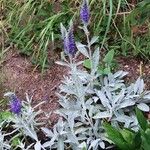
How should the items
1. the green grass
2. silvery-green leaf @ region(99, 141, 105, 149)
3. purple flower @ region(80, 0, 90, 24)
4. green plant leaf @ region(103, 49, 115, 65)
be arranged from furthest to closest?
the green grass, green plant leaf @ region(103, 49, 115, 65), silvery-green leaf @ region(99, 141, 105, 149), purple flower @ region(80, 0, 90, 24)

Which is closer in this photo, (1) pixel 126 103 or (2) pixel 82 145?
(2) pixel 82 145

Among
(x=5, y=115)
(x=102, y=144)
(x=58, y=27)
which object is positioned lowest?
(x=102, y=144)

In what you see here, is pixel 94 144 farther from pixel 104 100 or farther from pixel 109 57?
pixel 109 57

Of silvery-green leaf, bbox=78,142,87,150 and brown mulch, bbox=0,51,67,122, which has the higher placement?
brown mulch, bbox=0,51,67,122

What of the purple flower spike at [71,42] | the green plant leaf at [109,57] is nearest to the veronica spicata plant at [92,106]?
the green plant leaf at [109,57]

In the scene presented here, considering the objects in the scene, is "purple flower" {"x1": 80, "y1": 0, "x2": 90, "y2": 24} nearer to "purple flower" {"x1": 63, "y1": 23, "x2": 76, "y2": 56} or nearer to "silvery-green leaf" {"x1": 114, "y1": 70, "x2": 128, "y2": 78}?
"purple flower" {"x1": 63, "y1": 23, "x2": 76, "y2": 56}

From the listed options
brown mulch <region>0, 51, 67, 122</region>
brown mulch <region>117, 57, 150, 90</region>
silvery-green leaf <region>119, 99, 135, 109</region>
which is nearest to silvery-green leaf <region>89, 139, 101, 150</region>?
silvery-green leaf <region>119, 99, 135, 109</region>

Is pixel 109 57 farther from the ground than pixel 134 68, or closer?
farther from the ground

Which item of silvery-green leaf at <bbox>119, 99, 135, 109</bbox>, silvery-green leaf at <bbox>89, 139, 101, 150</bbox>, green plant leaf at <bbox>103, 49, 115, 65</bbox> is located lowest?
silvery-green leaf at <bbox>89, 139, 101, 150</bbox>

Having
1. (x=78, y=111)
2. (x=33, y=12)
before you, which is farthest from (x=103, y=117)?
(x=33, y=12)

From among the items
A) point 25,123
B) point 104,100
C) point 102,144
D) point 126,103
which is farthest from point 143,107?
point 25,123

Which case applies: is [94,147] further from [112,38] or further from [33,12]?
[33,12]

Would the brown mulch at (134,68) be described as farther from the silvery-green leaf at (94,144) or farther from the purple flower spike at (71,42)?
the purple flower spike at (71,42)
